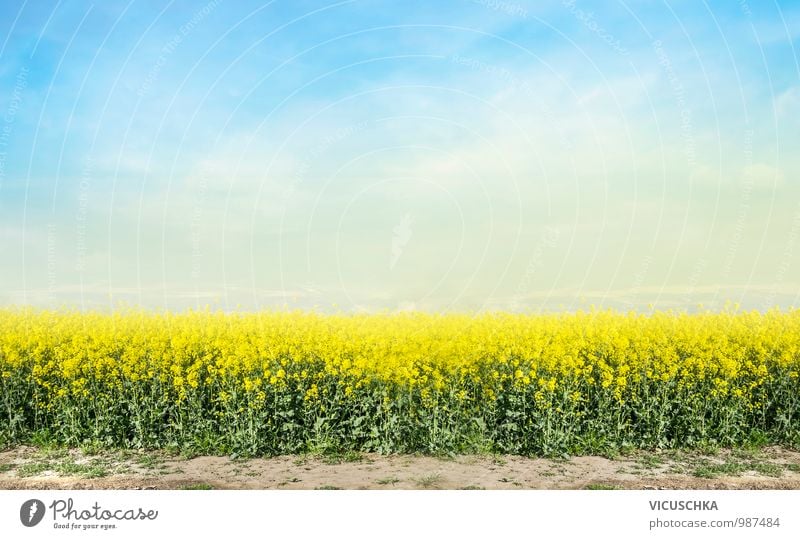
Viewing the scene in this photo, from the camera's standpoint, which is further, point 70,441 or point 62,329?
point 62,329

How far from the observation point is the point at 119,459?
10.1 metres

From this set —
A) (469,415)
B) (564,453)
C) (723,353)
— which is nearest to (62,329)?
(469,415)

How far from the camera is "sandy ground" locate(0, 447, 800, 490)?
8.84 m

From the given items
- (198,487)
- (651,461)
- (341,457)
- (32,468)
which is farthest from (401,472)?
(32,468)

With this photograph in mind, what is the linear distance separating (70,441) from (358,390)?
4619mm

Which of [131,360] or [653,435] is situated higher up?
[131,360]

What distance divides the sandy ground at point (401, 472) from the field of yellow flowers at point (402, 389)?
320 millimetres

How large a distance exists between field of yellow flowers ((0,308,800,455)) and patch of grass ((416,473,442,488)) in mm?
760

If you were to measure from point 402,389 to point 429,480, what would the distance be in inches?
58.7

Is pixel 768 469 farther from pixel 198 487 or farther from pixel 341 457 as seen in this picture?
pixel 198 487
